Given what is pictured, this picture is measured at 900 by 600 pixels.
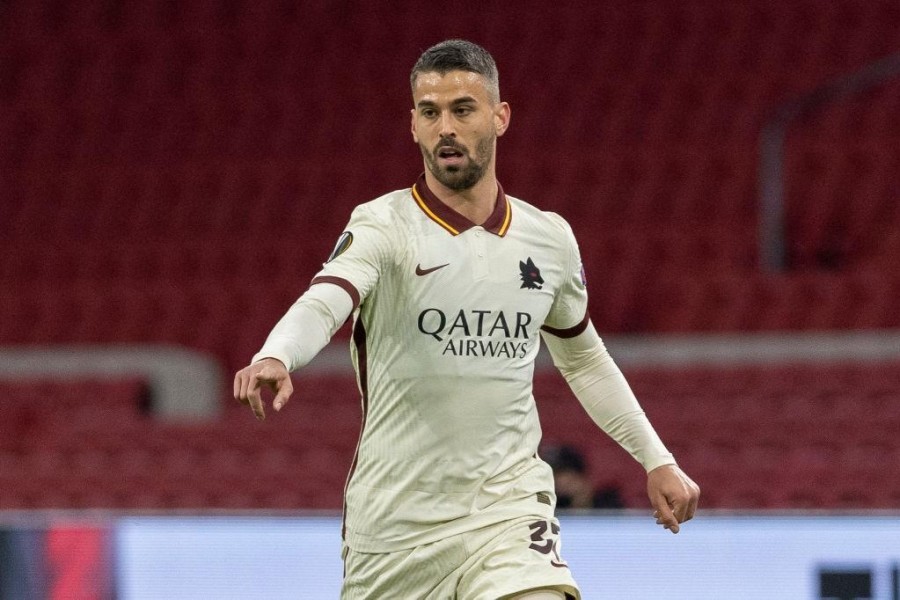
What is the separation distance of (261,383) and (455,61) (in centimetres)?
96

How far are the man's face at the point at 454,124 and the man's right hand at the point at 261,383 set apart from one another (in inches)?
29.6

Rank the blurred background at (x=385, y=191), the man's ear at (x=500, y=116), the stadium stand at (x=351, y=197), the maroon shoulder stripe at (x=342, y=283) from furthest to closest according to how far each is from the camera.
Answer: the stadium stand at (x=351, y=197), the blurred background at (x=385, y=191), the man's ear at (x=500, y=116), the maroon shoulder stripe at (x=342, y=283)

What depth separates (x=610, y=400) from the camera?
11.3ft

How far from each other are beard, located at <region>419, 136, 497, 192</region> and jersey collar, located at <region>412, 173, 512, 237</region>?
0.16 ft

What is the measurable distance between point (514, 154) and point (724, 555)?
753 cm

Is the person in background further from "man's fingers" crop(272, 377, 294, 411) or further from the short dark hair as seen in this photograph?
"man's fingers" crop(272, 377, 294, 411)

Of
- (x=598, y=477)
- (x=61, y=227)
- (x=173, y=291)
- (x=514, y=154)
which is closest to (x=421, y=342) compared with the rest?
(x=598, y=477)

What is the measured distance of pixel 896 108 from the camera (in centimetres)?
1145

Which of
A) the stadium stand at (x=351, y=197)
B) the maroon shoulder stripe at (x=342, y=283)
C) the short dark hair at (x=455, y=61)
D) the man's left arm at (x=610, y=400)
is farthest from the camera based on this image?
the stadium stand at (x=351, y=197)

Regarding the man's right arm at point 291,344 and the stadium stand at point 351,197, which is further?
the stadium stand at point 351,197

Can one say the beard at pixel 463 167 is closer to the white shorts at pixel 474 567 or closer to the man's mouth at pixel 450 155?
the man's mouth at pixel 450 155

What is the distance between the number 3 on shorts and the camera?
10.1 feet

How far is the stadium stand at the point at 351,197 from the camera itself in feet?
26.2

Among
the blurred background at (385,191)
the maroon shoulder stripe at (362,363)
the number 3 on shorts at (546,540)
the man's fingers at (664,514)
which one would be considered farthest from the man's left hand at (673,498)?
the blurred background at (385,191)
